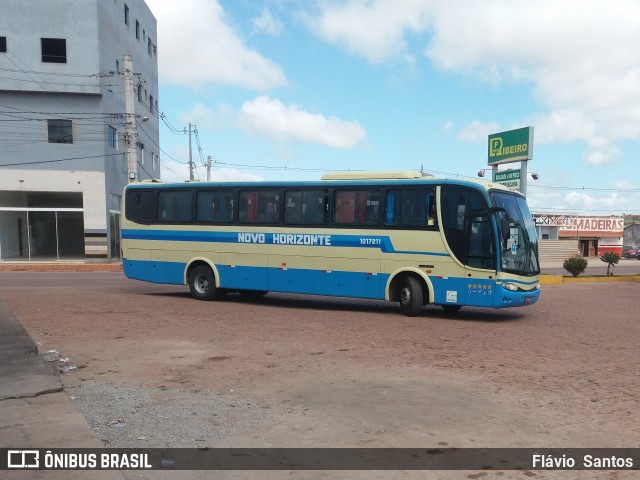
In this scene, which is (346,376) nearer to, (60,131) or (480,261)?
(480,261)

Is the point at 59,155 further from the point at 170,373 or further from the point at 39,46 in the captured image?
the point at 170,373

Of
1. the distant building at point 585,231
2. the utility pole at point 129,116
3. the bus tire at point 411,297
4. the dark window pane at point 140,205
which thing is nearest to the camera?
the bus tire at point 411,297

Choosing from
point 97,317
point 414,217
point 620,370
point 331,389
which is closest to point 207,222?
point 97,317

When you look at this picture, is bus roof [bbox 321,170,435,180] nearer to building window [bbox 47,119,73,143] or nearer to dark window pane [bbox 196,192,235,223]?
dark window pane [bbox 196,192,235,223]

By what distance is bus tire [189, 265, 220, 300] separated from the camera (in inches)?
627

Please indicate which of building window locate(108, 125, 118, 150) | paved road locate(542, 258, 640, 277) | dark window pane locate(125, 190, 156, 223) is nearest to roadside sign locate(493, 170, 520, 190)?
paved road locate(542, 258, 640, 277)

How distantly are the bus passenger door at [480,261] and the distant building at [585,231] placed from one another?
51406 mm

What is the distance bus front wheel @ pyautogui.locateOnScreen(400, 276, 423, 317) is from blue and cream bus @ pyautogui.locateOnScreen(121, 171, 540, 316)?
2 centimetres

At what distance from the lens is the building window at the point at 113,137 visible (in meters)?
32.8

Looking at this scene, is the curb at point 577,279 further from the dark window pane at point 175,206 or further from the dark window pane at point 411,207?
the dark window pane at point 175,206

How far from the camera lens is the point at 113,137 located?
33.4 m

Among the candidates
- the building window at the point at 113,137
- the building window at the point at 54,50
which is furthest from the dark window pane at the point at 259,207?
the building window at the point at 54,50

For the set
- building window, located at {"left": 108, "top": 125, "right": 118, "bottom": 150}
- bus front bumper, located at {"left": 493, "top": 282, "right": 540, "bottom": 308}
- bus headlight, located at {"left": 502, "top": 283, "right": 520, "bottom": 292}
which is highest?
building window, located at {"left": 108, "top": 125, "right": 118, "bottom": 150}

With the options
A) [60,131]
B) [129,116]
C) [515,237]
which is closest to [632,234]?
[129,116]
